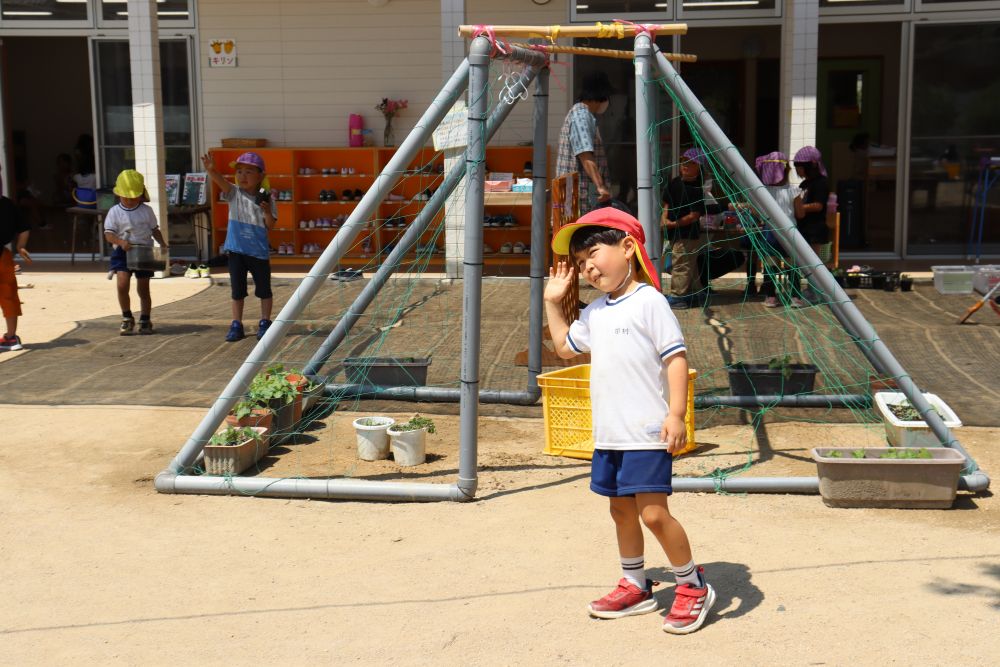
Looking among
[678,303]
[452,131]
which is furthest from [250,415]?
[678,303]

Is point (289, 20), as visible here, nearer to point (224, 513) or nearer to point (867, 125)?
point (867, 125)

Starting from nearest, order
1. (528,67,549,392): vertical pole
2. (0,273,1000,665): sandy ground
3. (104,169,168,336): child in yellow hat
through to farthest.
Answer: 1. (0,273,1000,665): sandy ground
2. (528,67,549,392): vertical pole
3. (104,169,168,336): child in yellow hat

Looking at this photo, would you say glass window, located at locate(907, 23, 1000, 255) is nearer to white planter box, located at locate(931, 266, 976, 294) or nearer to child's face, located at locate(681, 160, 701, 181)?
white planter box, located at locate(931, 266, 976, 294)

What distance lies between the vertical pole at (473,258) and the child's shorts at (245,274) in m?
4.53

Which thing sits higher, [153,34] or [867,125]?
[153,34]

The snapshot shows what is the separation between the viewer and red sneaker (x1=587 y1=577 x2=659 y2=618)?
4227 millimetres

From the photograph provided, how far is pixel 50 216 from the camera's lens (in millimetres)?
20844

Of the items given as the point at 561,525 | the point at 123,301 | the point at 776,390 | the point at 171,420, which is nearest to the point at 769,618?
the point at 561,525

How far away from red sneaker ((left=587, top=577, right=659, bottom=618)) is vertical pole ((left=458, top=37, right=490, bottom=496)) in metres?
1.54

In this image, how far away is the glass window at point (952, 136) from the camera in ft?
46.6

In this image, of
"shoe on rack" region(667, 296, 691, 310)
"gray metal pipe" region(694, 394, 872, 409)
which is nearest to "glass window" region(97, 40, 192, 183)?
"shoe on rack" region(667, 296, 691, 310)

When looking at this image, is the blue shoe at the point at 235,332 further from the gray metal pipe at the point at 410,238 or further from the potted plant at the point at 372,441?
the potted plant at the point at 372,441

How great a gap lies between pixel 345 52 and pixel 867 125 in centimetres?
727

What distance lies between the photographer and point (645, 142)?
6086 mm
